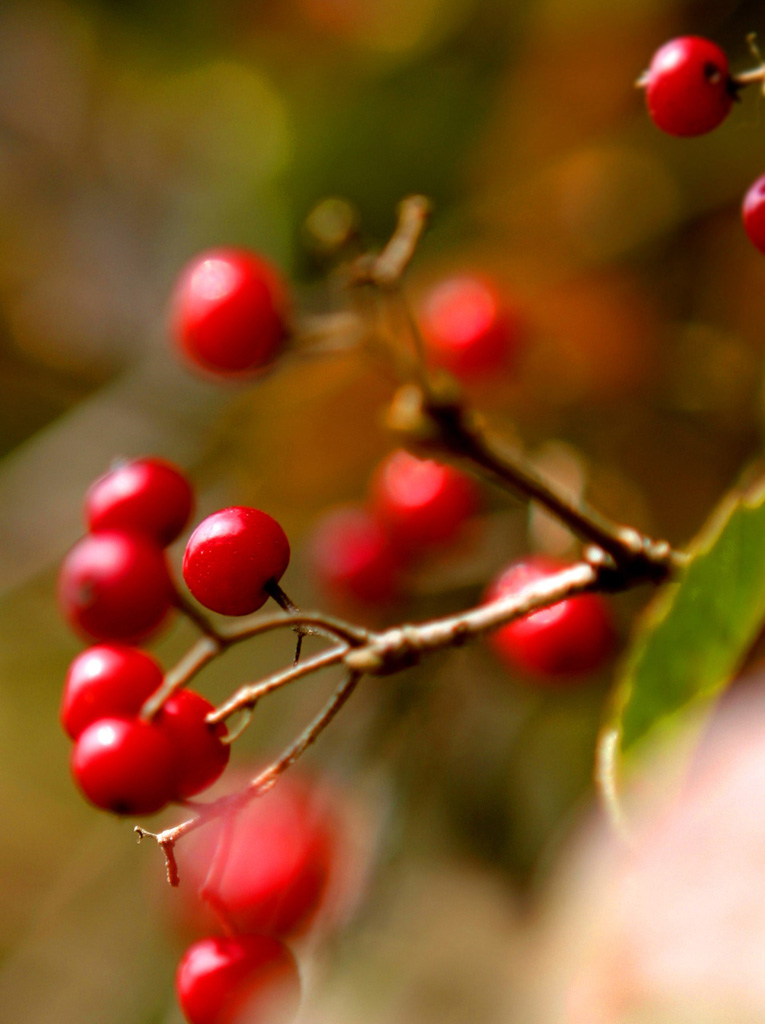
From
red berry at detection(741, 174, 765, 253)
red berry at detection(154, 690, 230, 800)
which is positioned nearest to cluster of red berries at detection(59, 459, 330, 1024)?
red berry at detection(154, 690, 230, 800)

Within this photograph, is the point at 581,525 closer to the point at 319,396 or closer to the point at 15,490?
the point at 319,396

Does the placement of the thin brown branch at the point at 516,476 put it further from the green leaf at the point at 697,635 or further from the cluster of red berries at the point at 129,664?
the cluster of red berries at the point at 129,664

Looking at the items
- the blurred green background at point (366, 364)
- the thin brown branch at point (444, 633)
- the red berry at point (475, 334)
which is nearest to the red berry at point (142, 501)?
the thin brown branch at point (444, 633)

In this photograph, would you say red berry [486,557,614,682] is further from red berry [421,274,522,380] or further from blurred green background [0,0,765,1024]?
red berry [421,274,522,380]

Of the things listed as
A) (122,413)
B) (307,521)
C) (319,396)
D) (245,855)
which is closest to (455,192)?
(319,396)

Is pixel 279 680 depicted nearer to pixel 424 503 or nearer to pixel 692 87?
pixel 692 87
